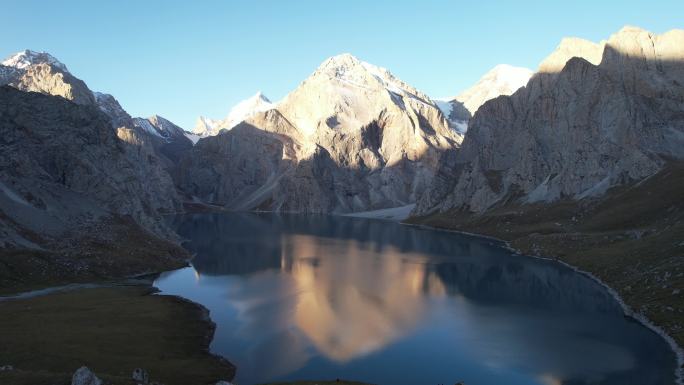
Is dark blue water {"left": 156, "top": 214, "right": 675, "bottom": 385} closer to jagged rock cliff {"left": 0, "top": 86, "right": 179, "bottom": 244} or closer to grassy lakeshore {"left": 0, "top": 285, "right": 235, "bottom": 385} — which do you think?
grassy lakeshore {"left": 0, "top": 285, "right": 235, "bottom": 385}

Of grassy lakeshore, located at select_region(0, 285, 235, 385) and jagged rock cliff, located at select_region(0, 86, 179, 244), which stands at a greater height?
jagged rock cliff, located at select_region(0, 86, 179, 244)

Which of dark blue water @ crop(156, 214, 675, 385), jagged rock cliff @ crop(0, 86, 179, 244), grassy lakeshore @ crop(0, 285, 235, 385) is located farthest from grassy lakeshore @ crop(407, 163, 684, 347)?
jagged rock cliff @ crop(0, 86, 179, 244)

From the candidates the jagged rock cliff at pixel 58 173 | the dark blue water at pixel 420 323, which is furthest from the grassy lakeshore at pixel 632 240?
the jagged rock cliff at pixel 58 173

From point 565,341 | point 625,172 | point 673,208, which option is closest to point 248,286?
point 565,341

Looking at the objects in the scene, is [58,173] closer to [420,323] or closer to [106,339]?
[106,339]

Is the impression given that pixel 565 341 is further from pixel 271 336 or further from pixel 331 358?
pixel 271 336

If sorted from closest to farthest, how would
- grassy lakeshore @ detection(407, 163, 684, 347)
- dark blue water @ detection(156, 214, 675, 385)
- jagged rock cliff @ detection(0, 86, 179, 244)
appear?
1. dark blue water @ detection(156, 214, 675, 385)
2. grassy lakeshore @ detection(407, 163, 684, 347)
3. jagged rock cliff @ detection(0, 86, 179, 244)
